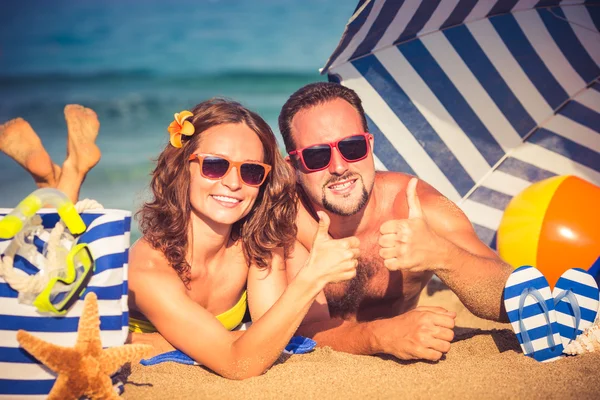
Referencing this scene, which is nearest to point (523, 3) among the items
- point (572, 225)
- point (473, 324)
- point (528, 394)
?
point (572, 225)

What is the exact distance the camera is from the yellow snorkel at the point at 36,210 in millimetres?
2332

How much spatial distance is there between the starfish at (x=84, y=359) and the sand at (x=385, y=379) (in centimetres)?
24

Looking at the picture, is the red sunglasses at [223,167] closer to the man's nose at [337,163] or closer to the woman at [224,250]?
the woman at [224,250]

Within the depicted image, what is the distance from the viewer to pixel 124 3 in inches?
754

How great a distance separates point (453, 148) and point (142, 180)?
7111mm

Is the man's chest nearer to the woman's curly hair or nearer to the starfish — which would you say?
the woman's curly hair

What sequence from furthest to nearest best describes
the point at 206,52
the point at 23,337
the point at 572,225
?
the point at 206,52, the point at 572,225, the point at 23,337

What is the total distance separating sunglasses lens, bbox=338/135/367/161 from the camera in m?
3.71

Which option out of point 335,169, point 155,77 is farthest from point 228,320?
point 155,77

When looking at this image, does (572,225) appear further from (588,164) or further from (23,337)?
(23,337)

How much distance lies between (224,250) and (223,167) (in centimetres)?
62

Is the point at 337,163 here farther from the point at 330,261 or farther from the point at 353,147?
the point at 330,261

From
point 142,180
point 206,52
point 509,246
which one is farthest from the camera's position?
point 206,52

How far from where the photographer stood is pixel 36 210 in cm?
241
